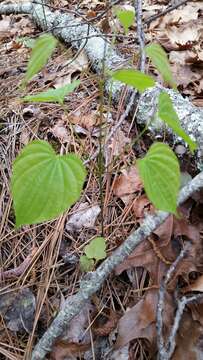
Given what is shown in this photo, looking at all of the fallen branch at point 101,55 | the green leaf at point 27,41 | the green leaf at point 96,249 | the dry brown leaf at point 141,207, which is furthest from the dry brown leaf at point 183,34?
the green leaf at point 96,249

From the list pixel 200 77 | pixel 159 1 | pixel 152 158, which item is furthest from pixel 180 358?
pixel 159 1

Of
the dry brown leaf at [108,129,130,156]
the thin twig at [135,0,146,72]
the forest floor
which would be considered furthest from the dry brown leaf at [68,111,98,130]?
the thin twig at [135,0,146,72]

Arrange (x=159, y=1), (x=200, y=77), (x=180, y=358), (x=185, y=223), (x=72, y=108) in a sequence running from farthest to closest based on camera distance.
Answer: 1. (x=159, y=1)
2. (x=200, y=77)
3. (x=72, y=108)
4. (x=185, y=223)
5. (x=180, y=358)

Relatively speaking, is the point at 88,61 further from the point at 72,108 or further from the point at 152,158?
the point at 152,158

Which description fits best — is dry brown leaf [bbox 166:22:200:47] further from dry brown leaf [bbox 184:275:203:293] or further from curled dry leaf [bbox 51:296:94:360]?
curled dry leaf [bbox 51:296:94:360]

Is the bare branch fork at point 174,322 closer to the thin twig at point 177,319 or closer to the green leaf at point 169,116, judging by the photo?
the thin twig at point 177,319

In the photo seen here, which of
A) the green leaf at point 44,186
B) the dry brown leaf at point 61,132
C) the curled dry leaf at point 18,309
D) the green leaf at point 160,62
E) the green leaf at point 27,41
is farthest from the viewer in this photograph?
the green leaf at point 27,41
